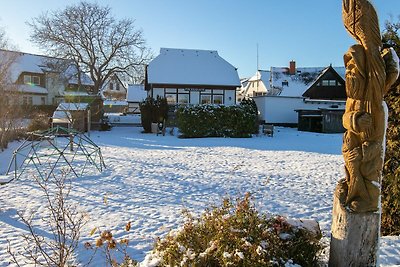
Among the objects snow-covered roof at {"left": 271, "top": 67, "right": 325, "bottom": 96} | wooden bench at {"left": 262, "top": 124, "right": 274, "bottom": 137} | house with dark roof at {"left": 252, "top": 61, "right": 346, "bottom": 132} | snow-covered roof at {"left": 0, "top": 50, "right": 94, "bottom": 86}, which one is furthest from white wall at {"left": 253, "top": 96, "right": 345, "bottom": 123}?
snow-covered roof at {"left": 0, "top": 50, "right": 94, "bottom": 86}

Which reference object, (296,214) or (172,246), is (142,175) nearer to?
(296,214)

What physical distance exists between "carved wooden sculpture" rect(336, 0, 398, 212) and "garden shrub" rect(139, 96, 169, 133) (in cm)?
2096

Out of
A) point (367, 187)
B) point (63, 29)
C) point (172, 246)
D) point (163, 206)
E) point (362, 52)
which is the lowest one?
point (163, 206)

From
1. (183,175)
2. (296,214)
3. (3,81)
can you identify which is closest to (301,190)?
(296,214)

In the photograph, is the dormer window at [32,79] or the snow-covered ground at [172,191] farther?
the dormer window at [32,79]

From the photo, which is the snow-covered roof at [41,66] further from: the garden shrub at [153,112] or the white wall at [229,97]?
the white wall at [229,97]

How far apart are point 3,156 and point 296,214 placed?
12613mm

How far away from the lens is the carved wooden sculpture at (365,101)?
114 inches

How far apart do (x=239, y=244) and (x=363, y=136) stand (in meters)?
1.46

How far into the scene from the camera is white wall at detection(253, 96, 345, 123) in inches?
1276

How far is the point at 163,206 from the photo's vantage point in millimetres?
6758

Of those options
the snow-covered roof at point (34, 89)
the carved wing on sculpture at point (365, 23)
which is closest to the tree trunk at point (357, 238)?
the carved wing on sculpture at point (365, 23)

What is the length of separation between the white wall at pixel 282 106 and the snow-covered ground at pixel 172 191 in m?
Result: 19.5

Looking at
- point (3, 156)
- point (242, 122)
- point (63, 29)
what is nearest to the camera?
point (3, 156)
